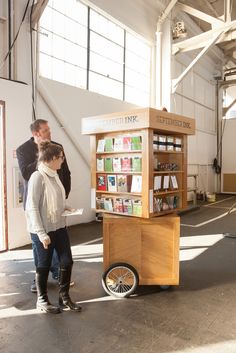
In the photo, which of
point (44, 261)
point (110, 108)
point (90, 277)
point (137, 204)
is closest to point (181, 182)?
point (137, 204)

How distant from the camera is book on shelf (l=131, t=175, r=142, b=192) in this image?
9.01ft

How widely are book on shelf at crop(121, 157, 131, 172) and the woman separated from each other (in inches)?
27.8

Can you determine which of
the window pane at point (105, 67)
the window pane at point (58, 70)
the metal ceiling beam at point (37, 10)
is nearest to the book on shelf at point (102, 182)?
the metal ceiling beam at point (37, 10)

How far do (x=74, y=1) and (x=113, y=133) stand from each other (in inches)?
158

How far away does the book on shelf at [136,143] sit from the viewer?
8.93 feet

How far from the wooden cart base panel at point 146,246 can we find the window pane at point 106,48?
462 centimetres

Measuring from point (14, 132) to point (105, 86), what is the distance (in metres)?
3.06

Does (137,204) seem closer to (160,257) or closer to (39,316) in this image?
(160,257)

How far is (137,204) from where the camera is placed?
9.11ft

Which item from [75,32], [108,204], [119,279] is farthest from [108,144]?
[75,32]

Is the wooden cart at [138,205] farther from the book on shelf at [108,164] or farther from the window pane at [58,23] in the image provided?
the window pane at [58,23]

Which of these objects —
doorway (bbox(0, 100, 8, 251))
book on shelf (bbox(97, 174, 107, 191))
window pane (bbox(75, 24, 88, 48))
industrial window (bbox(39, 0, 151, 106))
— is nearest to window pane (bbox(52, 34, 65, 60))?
industrial window (bbox(39, 0, 151, 106))

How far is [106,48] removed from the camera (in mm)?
6578

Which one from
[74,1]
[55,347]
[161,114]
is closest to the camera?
[55,347]
